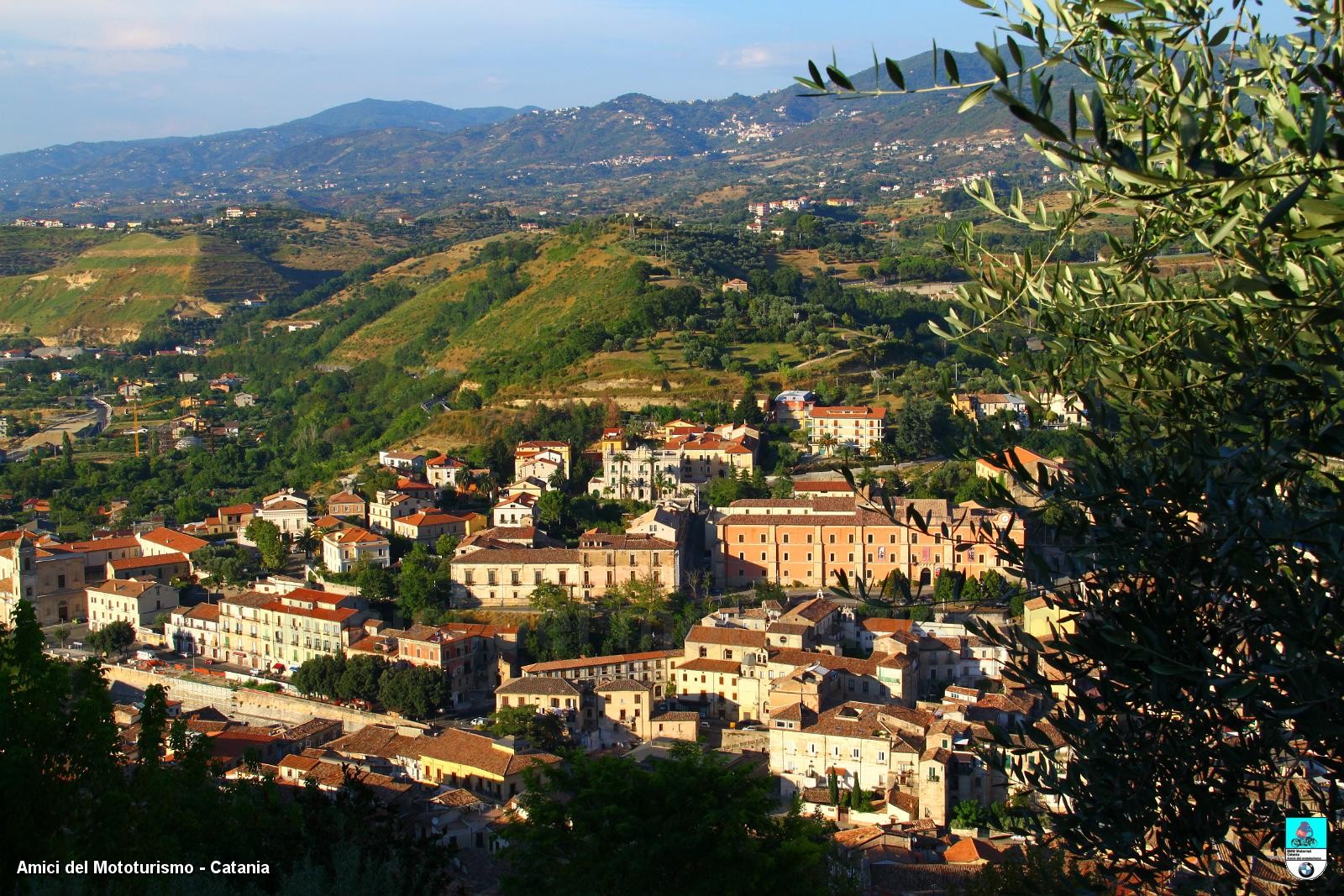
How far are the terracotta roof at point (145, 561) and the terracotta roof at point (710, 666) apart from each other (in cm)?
1392

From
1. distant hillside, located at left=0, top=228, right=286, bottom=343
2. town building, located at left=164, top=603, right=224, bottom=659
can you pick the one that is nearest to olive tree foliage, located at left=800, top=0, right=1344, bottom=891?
town building, located at left=164, top=603, right=224, bottom=659

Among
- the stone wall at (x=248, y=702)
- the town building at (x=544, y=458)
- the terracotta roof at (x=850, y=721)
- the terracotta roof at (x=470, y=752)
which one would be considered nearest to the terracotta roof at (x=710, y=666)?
the terracotta roof at (x=850, y=721)

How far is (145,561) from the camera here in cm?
2994

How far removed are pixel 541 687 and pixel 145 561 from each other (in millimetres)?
12878

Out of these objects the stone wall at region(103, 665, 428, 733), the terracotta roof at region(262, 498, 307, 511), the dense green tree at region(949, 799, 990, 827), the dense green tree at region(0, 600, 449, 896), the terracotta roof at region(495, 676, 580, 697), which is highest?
the dense green tree at region(0, 600, 449, 896)

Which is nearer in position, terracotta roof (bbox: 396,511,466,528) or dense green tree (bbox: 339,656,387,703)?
dense green tree (bbox: 339,656,387,703)

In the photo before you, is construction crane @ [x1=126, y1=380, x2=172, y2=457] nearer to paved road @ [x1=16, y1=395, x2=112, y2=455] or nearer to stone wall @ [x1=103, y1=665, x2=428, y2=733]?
paved road @ [x1=16, y1=395, x2=112, y2=455]

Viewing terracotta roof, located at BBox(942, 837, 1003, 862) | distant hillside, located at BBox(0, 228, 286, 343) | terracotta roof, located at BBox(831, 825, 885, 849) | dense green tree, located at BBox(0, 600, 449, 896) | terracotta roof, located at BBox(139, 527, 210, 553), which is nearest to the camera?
dense green tree, located at BBox(0, 600, 449, 896)

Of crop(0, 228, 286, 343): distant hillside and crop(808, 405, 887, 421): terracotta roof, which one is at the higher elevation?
crop(0, 228, 286, 343): distant hillside

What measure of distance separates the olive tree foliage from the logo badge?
2.0 inches

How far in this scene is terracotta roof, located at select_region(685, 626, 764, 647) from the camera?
877 inches

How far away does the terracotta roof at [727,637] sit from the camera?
2227cm

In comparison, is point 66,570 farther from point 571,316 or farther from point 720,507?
point 571,316

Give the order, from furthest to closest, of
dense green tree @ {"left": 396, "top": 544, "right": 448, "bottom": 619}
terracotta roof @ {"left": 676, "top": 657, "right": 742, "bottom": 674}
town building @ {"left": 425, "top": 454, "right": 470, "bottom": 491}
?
town building @ {"left": 425, "top": 454, "right": 470, "bottom": 491}
dense green tree @ {"left": 396, "top": 544, "right": 448, "bottom": 619}
terracotta roof @ {"left": 676, "top": 657, "right": 742, "bottom": 674}
